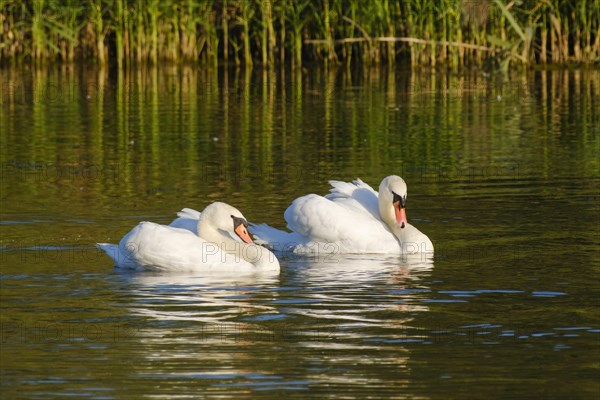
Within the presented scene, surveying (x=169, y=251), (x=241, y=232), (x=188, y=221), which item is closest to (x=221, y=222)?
(x=241, y=232)

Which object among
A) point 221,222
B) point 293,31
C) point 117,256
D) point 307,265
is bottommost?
point 307,265

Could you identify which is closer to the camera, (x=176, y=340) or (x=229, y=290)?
(x=176, y=340)

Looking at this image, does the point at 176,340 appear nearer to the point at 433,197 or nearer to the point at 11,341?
the point at 11,341

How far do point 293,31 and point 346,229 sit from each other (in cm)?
2182

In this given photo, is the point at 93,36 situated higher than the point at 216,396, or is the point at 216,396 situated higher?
the point at 93,36

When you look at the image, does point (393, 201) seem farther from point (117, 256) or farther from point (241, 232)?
point (117, 256)

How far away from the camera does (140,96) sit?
87.8ft

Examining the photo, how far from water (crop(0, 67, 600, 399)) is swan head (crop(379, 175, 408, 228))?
42 cm

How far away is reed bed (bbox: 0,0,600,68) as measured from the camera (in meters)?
30.7

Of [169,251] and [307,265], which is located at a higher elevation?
[169,251]

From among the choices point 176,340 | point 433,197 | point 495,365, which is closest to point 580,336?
point 495,365

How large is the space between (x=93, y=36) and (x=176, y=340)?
25956mm

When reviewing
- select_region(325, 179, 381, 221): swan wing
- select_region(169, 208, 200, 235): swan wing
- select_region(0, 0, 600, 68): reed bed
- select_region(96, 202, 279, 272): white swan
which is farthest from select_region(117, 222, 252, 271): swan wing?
select_region(0, 0, 600, 68): reed bed

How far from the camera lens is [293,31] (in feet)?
110
